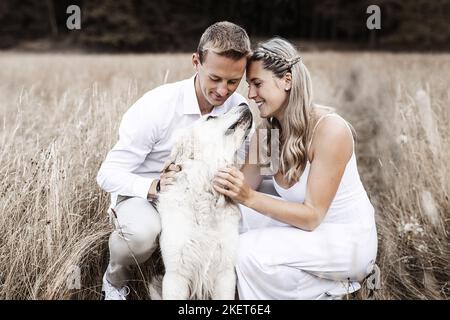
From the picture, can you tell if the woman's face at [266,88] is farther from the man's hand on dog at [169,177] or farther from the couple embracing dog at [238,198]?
the man's hand on dog at [169,177]

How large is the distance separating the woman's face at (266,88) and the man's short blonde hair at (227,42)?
110 millimetres

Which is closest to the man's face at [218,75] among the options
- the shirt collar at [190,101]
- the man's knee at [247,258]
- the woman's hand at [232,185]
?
the shirt collar at [190,101]

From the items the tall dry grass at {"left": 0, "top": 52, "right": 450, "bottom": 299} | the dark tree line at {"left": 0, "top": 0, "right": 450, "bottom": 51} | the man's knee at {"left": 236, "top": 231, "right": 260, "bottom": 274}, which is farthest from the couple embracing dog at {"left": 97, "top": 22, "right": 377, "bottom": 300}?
the dark tree line at {"left": 0, "top": 0, "right": 450, "bottom": 51}

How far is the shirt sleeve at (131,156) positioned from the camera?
275 centimetres

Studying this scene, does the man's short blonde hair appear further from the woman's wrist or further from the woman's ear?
the woman's wrist

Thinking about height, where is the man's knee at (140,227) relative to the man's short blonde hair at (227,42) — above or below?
below

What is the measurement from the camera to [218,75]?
2.68 metres

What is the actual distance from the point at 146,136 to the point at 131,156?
151mm

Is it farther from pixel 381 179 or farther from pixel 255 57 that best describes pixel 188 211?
pixel 381 179

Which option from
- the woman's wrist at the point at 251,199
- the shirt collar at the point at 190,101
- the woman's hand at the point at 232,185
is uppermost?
the shirt collar at the point at 190,101

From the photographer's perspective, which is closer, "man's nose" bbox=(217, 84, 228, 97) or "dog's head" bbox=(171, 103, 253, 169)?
"dog's head" bbox=(171, 103, 253, 169)

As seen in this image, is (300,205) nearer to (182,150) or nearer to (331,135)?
(331,135)

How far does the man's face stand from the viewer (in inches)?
104
